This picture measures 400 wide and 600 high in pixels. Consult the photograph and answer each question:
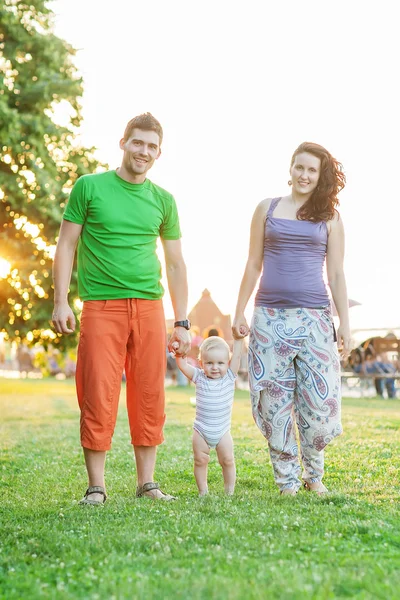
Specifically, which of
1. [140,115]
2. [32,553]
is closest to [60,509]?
[32,553]

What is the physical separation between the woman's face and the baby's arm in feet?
3.44

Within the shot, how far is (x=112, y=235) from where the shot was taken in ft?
17.5

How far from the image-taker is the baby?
546 centimetres

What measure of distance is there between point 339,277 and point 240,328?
0.74 metres

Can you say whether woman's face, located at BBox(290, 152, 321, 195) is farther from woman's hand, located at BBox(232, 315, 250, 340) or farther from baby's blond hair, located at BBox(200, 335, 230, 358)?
baby's blond hair, located at BBox(200, 335, 230, 358)

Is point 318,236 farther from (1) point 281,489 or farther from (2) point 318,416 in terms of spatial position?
(1) point 281,489

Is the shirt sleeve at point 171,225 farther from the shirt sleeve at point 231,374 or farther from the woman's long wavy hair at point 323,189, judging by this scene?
the shirt sleeve at point 231,374

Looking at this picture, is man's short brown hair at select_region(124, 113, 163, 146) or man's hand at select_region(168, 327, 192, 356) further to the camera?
man's hand at select_region(168, 327, 192, 356)

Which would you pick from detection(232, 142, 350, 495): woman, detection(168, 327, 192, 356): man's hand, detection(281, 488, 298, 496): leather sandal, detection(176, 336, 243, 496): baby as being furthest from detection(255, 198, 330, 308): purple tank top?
detection(281, 488, 298, 496): leather sandal

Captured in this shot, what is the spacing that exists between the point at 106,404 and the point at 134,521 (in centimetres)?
100

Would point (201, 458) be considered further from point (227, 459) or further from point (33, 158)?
point (33, 158)

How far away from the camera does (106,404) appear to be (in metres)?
5.33

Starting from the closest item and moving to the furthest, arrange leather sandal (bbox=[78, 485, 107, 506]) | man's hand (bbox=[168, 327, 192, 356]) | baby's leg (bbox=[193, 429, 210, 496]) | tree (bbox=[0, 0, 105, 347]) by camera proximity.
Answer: leather sandal (bbox=[78, 485, 107, 506]) → baby's leg (bbox=[193, 429, 210, 496]) → man's hand (bbox=[168, 327, 192, 356]) → tree (bbox=[0, 0, 105, 347])

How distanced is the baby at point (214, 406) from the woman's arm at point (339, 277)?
68 cm
